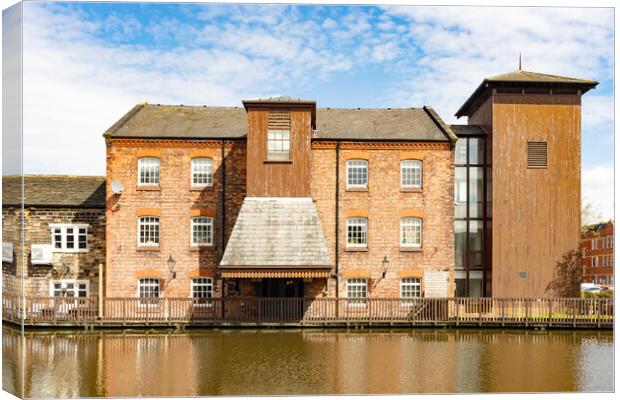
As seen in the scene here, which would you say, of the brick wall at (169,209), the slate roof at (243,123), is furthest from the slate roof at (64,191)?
the slate roof at (243,123)

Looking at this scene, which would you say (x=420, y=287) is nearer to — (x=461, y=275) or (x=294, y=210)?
(x=461, y=275)

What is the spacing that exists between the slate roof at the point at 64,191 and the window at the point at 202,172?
3.90m

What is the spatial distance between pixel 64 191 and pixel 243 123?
25.2ft

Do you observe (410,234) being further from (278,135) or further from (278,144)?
(278,135)

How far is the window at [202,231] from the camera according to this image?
22672mm

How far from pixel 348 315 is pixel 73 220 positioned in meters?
11.3

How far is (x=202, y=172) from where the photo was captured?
22891 millimetres

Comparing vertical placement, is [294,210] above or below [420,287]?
above

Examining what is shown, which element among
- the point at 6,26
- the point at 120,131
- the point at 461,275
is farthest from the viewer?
the point at 461,275

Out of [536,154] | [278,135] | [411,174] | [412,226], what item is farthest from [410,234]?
[278,135]

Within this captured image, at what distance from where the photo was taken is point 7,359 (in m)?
12.0

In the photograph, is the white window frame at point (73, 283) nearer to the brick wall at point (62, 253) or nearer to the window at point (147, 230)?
the brick wall at point (62, 253)

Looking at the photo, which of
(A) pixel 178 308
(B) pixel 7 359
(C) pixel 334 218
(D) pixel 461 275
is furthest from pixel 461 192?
(B) pixel 7 359

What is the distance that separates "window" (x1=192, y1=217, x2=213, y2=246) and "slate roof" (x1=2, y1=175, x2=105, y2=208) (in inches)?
152
